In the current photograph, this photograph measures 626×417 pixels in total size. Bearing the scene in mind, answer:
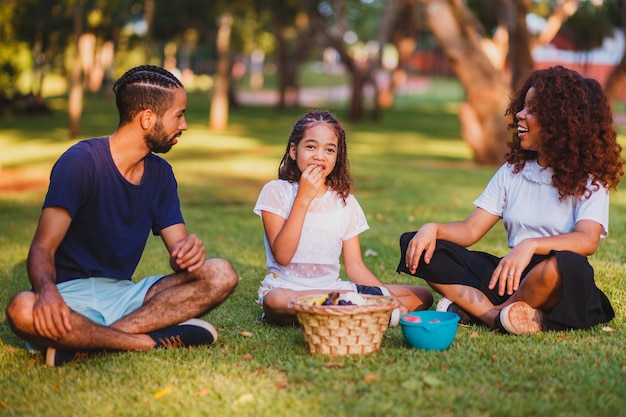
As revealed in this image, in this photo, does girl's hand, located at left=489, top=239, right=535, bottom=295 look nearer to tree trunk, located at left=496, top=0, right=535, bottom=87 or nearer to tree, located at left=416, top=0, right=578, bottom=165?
tree, located at left=416, top=0, right=578, bottom=165

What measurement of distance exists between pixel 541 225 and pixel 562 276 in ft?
1.68

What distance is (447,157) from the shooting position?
18391 mm

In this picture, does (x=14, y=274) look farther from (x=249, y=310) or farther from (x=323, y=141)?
(x=323, y=141)

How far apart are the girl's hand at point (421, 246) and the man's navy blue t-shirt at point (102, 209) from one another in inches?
51.8

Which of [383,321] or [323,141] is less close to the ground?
[323,141]

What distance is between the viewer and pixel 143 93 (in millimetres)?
4367

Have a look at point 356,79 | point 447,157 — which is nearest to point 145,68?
point 447,157

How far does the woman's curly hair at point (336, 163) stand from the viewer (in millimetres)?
5039

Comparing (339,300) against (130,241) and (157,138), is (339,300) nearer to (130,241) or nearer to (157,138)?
(130,241)

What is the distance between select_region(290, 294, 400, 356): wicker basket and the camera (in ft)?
13.2

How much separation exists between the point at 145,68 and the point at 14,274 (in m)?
2.94

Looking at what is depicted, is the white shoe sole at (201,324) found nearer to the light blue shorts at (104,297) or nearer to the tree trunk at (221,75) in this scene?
the light blue shorts at (104,297)

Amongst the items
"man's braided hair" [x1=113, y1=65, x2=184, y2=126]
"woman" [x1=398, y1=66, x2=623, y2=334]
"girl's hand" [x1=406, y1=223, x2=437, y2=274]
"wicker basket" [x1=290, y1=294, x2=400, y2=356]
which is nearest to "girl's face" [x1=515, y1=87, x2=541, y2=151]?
"woman" [x1=398, y1=66, x2=623, y2=334]

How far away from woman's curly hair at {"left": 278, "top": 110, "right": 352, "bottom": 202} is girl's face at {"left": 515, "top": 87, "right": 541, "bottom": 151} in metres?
1.04
